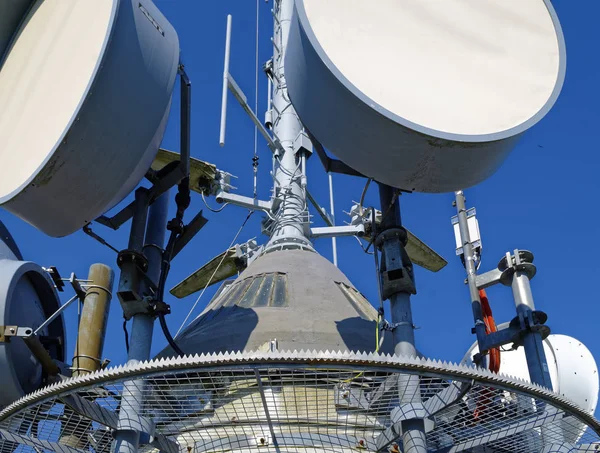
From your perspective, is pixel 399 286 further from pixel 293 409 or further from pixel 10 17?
pixel 10 17

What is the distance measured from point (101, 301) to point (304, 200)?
5733 millimetres

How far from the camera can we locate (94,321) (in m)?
13.0

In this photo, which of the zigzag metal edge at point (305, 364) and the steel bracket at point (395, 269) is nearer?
the zigzag metal edge at point (305, 364)

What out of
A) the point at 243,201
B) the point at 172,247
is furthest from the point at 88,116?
the point at 243,201

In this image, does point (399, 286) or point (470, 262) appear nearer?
point (399, 286)

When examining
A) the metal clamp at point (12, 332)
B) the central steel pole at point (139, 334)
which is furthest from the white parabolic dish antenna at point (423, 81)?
the metal clamp at point (12, 332)

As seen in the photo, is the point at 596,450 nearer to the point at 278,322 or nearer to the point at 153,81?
the point at 278,322

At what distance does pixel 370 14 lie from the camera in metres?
10.4

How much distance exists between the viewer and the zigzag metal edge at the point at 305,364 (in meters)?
7.75

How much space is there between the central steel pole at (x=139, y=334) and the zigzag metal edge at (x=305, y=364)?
0.63 meters

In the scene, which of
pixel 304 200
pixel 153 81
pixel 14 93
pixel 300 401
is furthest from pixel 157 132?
pixel 304 200

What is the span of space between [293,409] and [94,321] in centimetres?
469

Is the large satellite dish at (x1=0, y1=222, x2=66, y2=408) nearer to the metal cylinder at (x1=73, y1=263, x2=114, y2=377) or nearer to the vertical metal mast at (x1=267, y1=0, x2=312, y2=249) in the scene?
the metal cylinder at (x1=73, y1=263, x2=114, y2=377)

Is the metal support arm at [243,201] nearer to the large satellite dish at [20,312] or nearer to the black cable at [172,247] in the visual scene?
the large satellite dish at [20,312]
